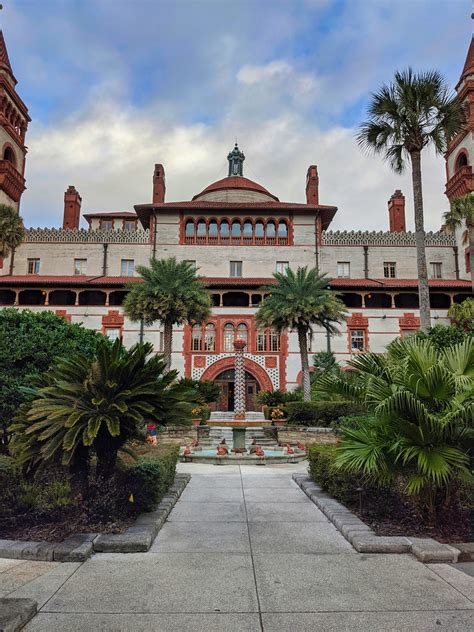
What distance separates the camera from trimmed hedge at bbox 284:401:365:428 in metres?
22.1

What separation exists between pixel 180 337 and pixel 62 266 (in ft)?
41.9

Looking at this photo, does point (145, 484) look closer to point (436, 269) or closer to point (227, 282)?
point (227, 282)

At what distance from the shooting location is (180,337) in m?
38.4

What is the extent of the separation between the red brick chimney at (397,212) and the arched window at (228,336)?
20022 millimetres

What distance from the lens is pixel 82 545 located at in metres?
6.41

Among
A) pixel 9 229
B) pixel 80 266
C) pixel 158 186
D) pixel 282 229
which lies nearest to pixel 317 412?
pixel 282 229

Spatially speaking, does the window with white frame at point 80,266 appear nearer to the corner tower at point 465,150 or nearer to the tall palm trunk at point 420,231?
the tall palm trunk at point 420,231

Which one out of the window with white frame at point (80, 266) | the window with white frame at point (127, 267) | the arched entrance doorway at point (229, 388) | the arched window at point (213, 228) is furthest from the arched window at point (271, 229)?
the window with white frame at point (80, 266)

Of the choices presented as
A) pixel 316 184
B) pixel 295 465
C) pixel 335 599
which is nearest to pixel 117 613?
pixel 335 599

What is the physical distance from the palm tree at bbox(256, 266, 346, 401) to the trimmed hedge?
18.2 feet

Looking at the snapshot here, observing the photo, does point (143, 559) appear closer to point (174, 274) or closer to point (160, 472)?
point (160, 472)

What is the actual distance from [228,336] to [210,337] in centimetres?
143

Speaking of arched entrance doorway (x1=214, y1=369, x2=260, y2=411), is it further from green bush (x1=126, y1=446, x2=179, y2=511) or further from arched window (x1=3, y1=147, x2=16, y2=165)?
green bush (x1=126, y1=446, x2=179, y2=511)

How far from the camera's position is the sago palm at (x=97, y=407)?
23.5 ft
